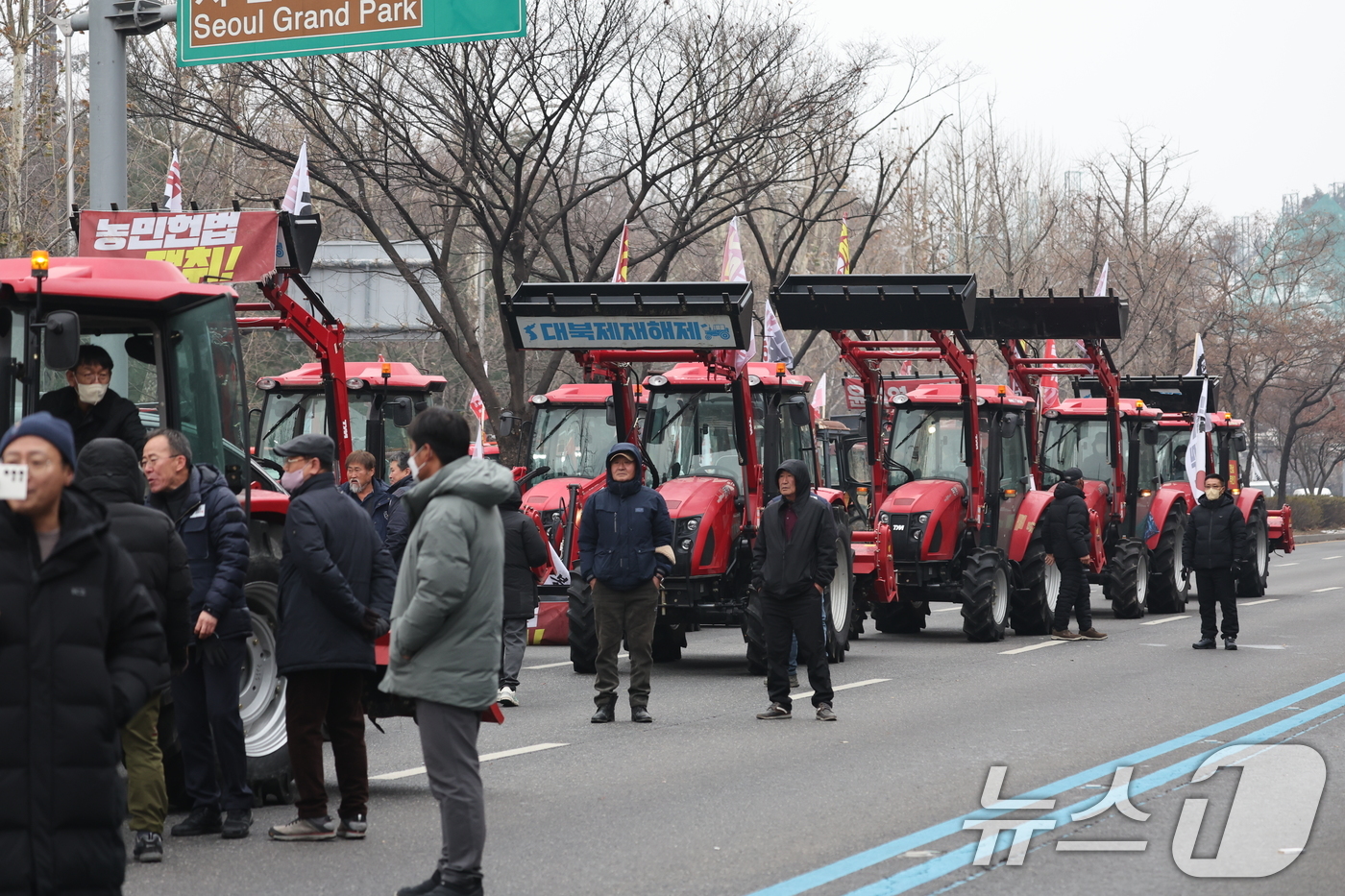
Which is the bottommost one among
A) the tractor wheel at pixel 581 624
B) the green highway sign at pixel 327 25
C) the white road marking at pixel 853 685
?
the white road marking at pixel 853 685

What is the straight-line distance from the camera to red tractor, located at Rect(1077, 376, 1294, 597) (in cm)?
2617

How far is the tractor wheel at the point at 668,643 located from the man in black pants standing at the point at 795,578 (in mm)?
4408

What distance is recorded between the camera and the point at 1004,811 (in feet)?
27.9

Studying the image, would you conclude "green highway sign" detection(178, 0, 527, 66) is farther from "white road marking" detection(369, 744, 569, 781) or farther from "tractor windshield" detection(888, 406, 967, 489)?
"tractor windshield" detection(888, 406, 967, 489)

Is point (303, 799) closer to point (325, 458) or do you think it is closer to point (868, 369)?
point (325, 458)

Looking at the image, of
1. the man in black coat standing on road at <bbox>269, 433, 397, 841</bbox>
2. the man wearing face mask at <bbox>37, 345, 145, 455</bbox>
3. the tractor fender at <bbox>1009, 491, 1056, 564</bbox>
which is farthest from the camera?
the tractor fender at <bbox>1009, 491, 1056, 564</bbox>

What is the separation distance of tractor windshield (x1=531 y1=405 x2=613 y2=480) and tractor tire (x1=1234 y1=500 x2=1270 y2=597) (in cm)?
1194

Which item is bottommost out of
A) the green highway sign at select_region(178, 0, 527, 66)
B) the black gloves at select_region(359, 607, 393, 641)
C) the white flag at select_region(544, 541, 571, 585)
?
the white flag at select_region(544, 541, 571, 585)

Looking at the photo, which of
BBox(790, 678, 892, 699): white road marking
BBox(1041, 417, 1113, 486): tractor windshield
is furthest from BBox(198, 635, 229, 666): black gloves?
BBox(1041, 417, 1113, 486): tractor windshield

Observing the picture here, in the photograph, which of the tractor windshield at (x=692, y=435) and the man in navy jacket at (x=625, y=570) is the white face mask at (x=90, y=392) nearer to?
the man in navy jacket at (x=625, y=570)

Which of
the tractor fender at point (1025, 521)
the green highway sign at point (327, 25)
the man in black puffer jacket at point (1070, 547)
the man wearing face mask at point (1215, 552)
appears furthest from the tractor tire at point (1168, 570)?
the green highway sign at point (327, 25)

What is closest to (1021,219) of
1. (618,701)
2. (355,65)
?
(355,65)

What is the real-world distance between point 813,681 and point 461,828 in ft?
19.7

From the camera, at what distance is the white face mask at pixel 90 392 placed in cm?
824
